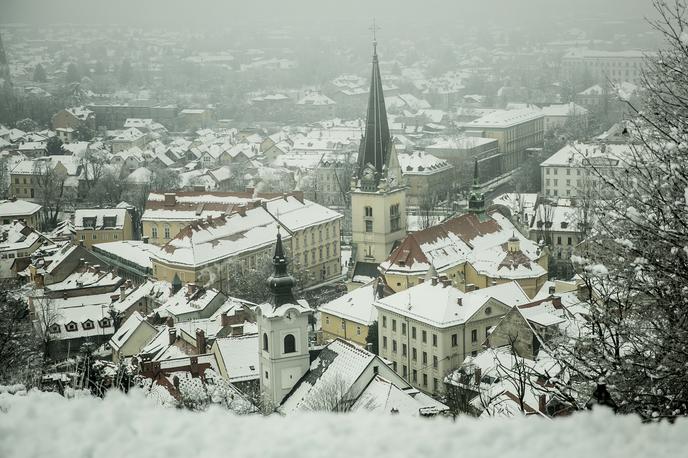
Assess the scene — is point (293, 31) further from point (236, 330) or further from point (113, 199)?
point (236, 330)

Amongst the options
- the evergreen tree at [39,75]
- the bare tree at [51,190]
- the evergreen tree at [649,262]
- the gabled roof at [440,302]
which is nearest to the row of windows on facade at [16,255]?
the bare tree at [51,190]

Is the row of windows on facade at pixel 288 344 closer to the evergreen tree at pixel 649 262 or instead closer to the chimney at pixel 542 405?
the chimney at pixel 542 405

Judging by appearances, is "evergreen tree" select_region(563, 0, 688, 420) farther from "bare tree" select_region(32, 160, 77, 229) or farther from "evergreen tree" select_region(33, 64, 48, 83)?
"evergreen tree" select_region(33, 64, 48, 83)

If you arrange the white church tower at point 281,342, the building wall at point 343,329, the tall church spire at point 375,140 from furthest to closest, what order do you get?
1. the tall church spire at point 375,140
2. the building wall at point 343,329
3. the white church tower at point 281,342

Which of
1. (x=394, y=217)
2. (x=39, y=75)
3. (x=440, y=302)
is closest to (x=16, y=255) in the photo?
(x=394, y=217)

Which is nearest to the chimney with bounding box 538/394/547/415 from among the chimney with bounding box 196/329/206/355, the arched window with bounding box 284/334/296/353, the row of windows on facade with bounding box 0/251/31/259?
the arched window with bounding box 284/334/296/353

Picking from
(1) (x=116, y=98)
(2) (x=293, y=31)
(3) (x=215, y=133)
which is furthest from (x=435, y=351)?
(2) (x=293, y=31)

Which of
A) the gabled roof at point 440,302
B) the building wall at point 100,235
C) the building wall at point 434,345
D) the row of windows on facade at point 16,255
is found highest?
the gabled roof at point 440,302

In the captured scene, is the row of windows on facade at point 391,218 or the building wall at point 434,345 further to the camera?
the row of windows on facade at point 391,218

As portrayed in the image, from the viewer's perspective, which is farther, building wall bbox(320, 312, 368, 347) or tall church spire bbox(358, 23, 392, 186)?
tall church spire bbox(358, 23, 392, 186)
